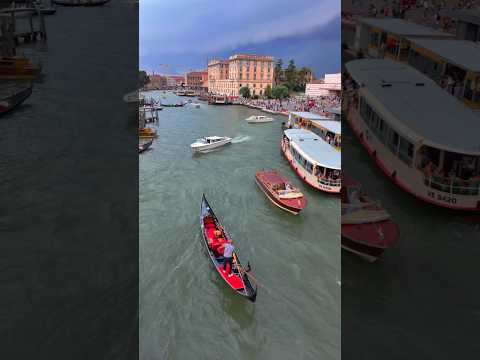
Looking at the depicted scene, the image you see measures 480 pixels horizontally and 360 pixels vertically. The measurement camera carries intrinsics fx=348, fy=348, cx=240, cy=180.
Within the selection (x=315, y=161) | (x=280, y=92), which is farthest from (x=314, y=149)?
(x=280, y=92)

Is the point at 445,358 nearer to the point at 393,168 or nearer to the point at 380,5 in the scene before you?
the point at 393,168

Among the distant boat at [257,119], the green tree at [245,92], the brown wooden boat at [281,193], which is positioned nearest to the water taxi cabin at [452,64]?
the green tree at [245,92]

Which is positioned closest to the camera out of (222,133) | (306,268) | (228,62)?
(306,268)

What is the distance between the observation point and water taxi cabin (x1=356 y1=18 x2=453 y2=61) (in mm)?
585

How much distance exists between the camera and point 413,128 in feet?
1.81

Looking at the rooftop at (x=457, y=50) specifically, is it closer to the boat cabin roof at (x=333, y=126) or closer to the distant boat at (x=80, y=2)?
the boat cabin roof at (x=333, y=126)

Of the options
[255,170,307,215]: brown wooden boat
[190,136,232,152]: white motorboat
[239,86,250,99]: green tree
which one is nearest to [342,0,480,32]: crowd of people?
[239,86,250,99]: green tree

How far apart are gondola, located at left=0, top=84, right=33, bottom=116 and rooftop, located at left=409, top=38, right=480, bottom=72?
1.85m

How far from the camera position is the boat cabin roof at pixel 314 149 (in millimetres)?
3148

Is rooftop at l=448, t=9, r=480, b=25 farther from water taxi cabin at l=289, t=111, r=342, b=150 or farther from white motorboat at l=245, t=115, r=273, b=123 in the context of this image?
white motorboat at l=245, t=115, r=273, b=123

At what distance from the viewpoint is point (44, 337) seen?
1174mm

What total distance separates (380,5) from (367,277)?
0.53 meters

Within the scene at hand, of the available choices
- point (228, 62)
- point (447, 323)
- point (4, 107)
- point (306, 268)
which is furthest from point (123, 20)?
point (447, 323)

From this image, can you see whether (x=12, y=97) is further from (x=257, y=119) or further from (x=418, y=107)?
(x=257, y=119)
